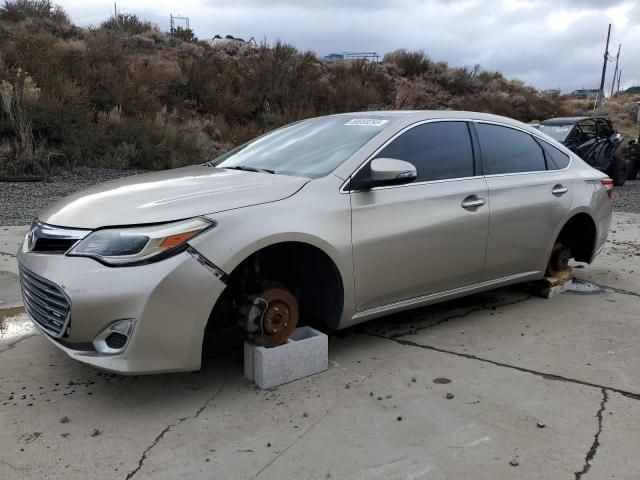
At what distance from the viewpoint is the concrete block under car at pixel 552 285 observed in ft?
17.5

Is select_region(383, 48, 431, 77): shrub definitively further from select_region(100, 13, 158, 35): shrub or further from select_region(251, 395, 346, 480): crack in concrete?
select_region(251, 395, 346, 480): crack in concrete

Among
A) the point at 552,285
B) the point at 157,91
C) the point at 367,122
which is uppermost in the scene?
the point at 157,91

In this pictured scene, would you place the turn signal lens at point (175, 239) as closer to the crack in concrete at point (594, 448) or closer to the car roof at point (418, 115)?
the car roof at point (418, 115)

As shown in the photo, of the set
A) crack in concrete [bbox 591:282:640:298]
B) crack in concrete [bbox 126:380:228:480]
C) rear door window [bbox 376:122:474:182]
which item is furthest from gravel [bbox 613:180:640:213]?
crack in concrete [bbox 126:380:228:480]

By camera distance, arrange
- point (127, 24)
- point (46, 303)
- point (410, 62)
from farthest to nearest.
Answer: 1. point (410, 62)
2. point (127, 24)
3. point (46, 303)

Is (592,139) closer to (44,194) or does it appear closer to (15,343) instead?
(44,194)

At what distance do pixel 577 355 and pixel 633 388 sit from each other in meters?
0.53

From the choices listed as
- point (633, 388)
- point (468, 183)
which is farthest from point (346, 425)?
point (468, 183)

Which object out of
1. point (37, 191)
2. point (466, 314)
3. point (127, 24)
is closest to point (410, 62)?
point (127, 24)

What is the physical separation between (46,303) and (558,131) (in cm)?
1376

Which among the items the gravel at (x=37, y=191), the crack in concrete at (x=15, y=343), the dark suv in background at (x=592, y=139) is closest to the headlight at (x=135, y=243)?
the crack in concrete at (x=15, y=343)

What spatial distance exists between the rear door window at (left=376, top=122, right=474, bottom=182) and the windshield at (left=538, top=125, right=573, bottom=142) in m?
10.8

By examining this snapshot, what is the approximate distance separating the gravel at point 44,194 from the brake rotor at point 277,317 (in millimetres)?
5810

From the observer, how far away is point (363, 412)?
3.26 meters
